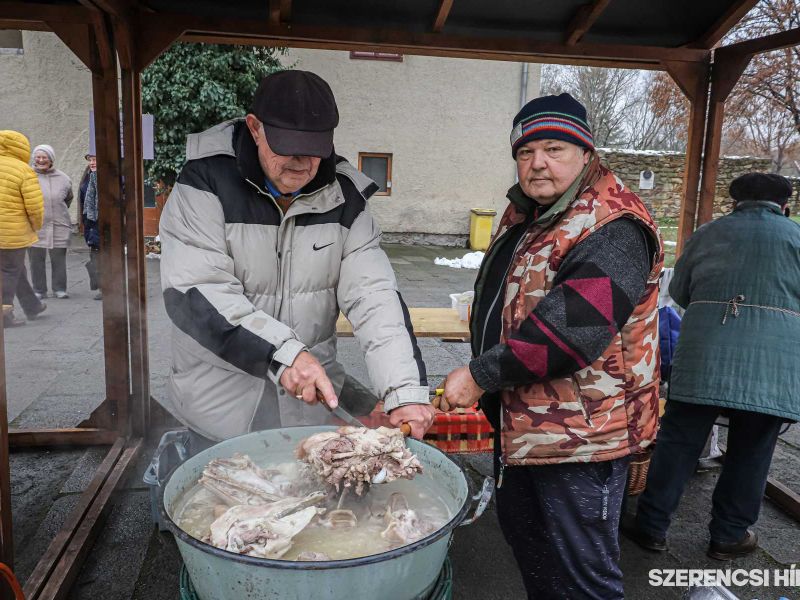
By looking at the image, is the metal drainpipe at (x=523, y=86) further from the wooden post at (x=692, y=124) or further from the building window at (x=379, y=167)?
the wooden post at (x=692, y=124)

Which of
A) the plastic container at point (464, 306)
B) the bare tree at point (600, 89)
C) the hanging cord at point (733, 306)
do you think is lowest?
the plastic container at point (464, 306)

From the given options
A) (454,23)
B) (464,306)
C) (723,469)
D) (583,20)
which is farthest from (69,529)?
(583,20)

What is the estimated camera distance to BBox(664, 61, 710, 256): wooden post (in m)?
4.35

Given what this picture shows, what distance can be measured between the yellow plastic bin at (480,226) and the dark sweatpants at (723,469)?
12212mm

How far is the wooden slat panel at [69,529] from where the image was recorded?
9.68ft

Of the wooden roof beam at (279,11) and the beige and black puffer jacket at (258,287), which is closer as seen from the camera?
the beige and black puffer jacket at (258,287)

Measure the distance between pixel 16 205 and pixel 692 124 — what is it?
7.10 metres

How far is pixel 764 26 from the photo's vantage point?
5973mm

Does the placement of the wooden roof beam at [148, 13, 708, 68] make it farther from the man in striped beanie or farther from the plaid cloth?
the plaid cloth

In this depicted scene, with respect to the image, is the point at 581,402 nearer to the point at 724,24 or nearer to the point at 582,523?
the point at 582,523

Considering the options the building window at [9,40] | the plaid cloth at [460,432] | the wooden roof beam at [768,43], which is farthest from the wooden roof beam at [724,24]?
the building window at [9,40]

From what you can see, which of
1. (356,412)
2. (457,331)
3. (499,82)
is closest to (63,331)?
(457,331)

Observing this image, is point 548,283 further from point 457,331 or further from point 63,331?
point 63,331

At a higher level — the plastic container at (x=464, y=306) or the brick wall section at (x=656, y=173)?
the brick wall section at (x=656, y=173)
